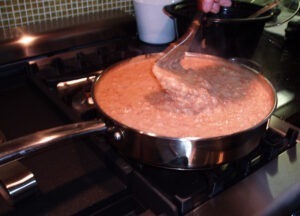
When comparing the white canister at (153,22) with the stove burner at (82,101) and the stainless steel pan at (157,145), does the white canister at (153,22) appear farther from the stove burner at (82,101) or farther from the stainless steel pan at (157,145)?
the stainless steel pan at (157,145)

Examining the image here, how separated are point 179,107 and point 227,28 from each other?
35 cm

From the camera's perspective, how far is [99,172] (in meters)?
0.61

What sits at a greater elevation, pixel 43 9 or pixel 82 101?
pixel 43 9

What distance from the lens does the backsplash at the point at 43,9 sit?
924mm

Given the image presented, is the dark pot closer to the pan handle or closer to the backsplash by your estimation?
the backsplash

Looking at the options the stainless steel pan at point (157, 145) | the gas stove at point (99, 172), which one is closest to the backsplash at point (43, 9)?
the gas stove at point (99, 172)

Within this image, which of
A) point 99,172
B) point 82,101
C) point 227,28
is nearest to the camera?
point 99,172

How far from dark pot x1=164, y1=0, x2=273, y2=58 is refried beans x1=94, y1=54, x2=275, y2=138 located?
4.0 inches

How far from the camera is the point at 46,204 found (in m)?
0.54

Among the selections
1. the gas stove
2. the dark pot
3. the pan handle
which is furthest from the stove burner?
the dark pot

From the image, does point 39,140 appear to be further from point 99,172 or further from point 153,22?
point 153,22

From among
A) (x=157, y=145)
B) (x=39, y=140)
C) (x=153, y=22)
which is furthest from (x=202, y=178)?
(x=153, y=22)

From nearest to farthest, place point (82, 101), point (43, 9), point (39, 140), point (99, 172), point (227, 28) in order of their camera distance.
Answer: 1. point (39, 140)
2. point (99, 172)
3. point (82, 101)
4. point (227, 28)
5. point (43, 9)

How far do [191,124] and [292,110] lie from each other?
334 millimetres
